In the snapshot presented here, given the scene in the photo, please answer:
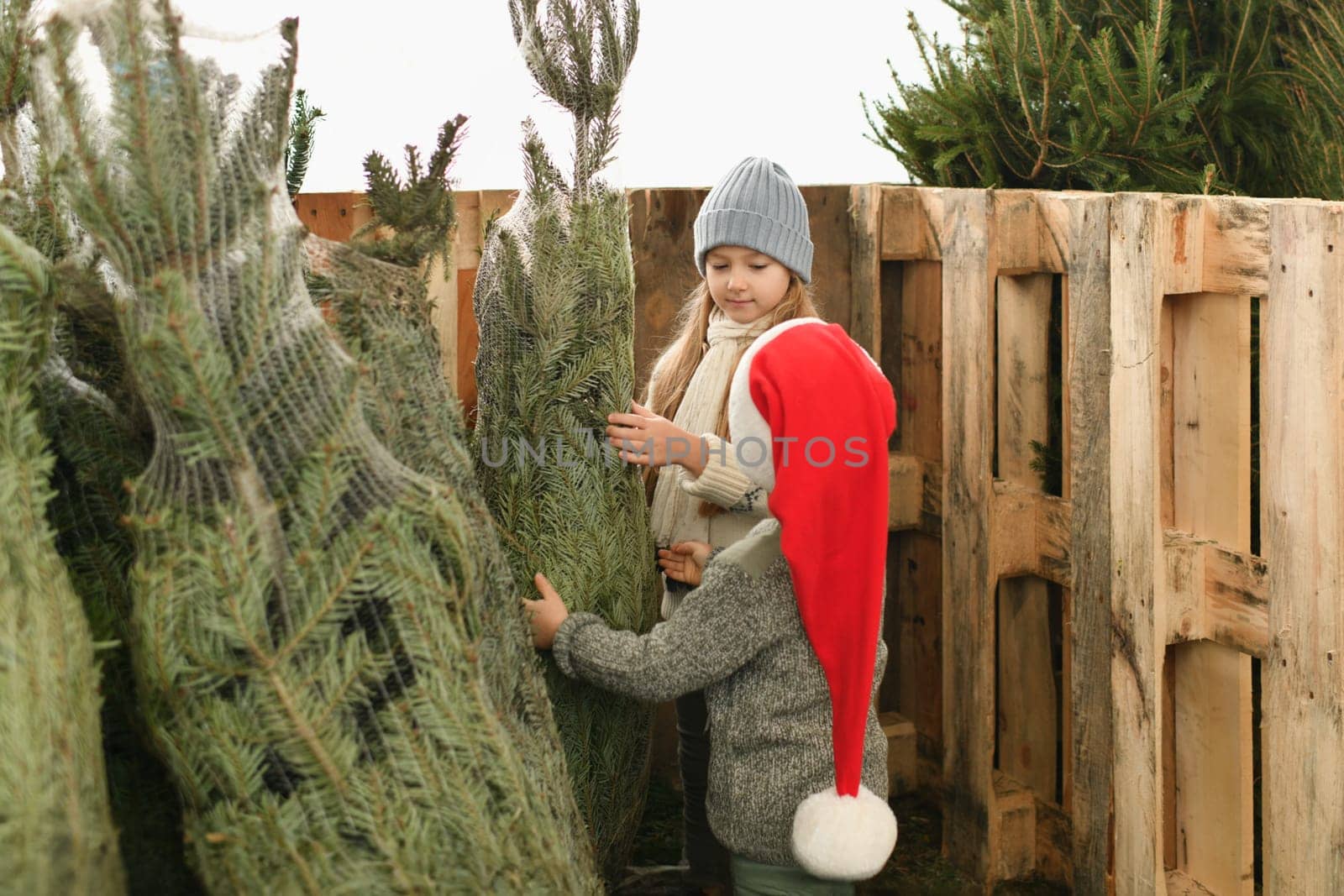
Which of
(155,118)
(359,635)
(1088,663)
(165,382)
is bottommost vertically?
(1088,663)

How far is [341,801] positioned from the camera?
62.3 inches

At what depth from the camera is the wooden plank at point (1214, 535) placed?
9.20ft

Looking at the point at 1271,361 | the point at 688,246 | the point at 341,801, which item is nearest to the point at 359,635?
the point at 341,801

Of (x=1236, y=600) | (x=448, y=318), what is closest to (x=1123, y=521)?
(x=1236, y=600)

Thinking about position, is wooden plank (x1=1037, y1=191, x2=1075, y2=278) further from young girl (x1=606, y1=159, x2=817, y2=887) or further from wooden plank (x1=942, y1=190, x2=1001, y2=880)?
young girl (x1=606, y1=159, x2=817, y2=887)

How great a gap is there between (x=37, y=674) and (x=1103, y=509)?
2397 mm

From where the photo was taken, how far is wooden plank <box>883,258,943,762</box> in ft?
12.4

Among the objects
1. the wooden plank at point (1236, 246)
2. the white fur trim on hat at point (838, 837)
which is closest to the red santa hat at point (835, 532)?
the white fur trim on hat at point (838, 837)

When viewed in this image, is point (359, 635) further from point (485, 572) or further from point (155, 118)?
point (155, 118)

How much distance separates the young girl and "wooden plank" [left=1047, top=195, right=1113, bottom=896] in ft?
2.46

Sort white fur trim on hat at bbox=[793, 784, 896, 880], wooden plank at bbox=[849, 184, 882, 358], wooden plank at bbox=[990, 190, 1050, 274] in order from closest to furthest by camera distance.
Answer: white fur trim on hat at bbox=[793, 784, 896, 880], wooden plank at bbox=[990, 190, 1050, 274], wooden plank at bbox=[849, 184, 882, 358]

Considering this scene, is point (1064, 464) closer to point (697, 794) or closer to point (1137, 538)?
point (1137, 538)

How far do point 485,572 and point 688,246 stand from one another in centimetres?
192

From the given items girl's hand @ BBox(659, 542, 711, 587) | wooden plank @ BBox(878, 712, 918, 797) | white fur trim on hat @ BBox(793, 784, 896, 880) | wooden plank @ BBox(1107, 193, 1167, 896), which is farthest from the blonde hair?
wooden plank @ BBox(878, 712, 918, 797)
